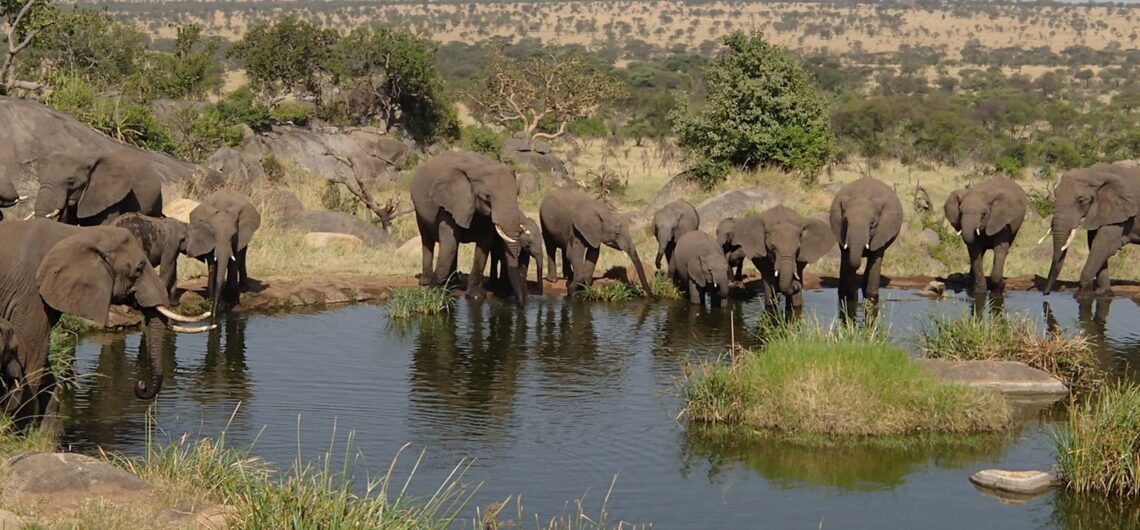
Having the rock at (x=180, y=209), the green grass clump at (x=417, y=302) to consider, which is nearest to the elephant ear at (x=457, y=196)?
the green grass clump at (x=417, y=302)

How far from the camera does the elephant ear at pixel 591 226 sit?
22094mm

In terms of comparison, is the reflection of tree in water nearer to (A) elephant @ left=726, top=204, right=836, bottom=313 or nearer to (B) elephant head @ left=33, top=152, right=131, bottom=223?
(A) elephant @ left=726, top=204, right=836, bottom=313

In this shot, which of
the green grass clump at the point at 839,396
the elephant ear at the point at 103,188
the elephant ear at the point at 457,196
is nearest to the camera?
the green grass clump at the point at 839,396

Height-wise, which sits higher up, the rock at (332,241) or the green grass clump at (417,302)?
the rock at (332,241)

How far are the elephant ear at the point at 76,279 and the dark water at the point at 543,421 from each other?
1.65 metres

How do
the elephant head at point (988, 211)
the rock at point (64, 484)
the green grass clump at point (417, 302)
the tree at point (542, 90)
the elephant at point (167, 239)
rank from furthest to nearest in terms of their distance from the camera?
the tree at point (542, 90) → the elephant head at point (988, 211) → the green grass clump at point (417, 302) → the elephant at point (167, 239) → the rock at point (64, 484)

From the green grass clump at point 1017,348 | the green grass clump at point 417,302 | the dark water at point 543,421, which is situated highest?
the green grass clump at point 1017,348

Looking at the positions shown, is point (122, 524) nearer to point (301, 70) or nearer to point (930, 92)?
point (301, 70)

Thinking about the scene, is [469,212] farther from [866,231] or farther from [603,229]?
[866,231]

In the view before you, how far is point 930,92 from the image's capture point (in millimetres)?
98812

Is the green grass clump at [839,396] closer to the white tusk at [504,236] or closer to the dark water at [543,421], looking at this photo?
the dark water at [543,421]

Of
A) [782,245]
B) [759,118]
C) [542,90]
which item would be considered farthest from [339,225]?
[542,90]

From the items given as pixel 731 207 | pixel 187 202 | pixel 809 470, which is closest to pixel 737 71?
pixel 731 207

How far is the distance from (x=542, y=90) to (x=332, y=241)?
22802mm
